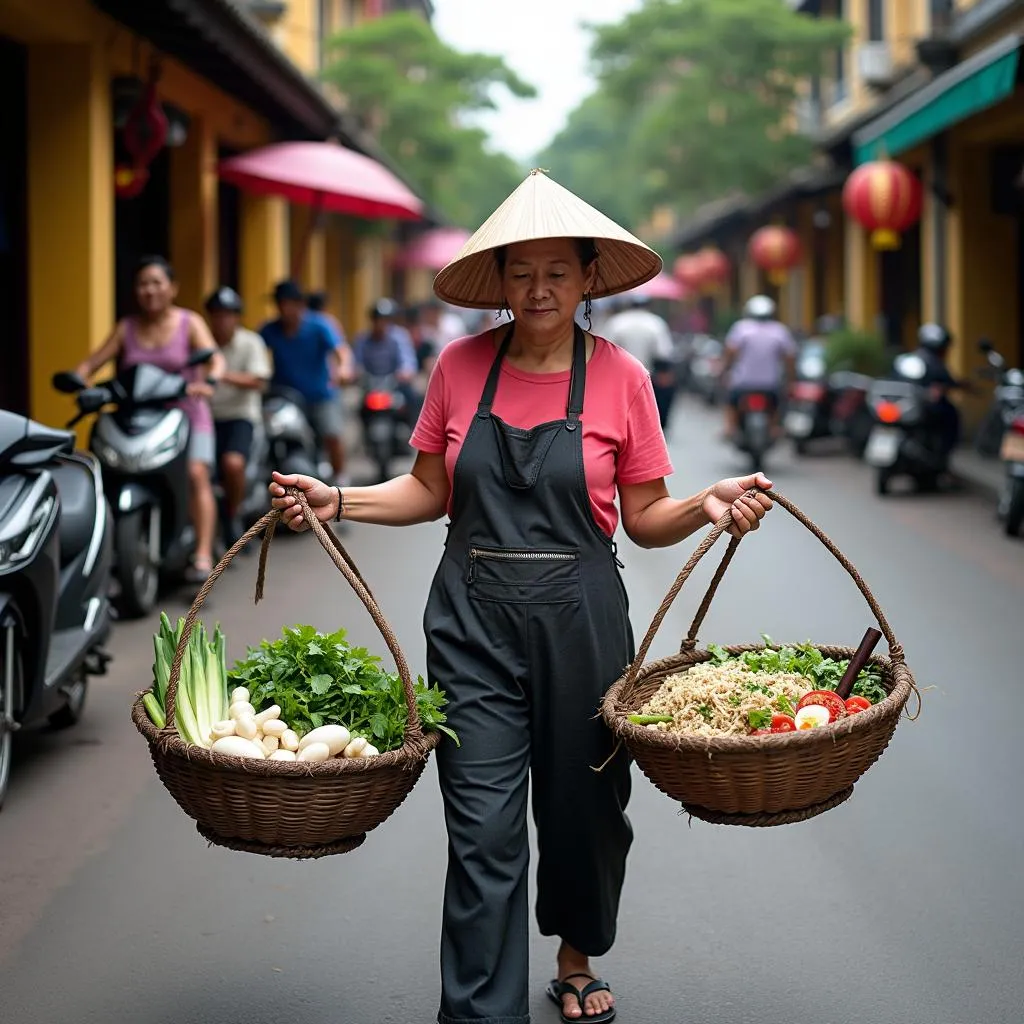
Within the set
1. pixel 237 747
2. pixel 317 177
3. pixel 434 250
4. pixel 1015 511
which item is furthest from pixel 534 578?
pixel 434 250

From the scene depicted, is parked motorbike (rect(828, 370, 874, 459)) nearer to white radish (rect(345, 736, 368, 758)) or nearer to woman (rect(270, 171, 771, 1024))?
woman (rect(270, 171, 771, 1024))

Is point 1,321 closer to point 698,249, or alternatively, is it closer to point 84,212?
point 84,212

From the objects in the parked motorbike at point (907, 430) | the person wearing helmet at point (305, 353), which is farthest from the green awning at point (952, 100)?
the person wearing helmet at point (305, 353)

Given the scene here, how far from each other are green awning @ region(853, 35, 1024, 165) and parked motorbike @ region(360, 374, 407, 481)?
5579 mm

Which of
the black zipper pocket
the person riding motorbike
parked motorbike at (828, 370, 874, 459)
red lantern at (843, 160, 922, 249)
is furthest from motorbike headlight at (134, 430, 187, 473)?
red lantern at (843, 160, 922, 249)

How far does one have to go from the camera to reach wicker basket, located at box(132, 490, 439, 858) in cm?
335

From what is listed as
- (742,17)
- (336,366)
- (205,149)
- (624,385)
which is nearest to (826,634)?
(624,385)

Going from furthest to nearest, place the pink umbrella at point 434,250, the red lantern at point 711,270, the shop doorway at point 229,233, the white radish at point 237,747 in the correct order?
the red lantern at point 711,270
the pink umbrella at point 434,250
the shop doorway at point 229,233
the white radish at point 237,747

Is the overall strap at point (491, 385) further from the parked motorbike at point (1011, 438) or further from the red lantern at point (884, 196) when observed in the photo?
the red lantern at point (884, 196)

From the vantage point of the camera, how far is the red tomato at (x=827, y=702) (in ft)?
11.9

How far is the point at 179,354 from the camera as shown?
920 cm

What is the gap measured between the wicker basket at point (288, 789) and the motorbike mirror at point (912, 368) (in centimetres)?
1187

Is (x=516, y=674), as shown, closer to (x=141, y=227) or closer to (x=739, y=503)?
(x=739, y=503)

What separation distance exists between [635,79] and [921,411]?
17778mm
